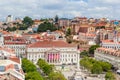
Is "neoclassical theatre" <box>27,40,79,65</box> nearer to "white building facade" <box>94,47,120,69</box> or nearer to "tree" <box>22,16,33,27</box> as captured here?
"white building facade" <box>94,47,120,69</box>

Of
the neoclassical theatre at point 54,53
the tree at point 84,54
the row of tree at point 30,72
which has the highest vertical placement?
the row of tree at point 30,72

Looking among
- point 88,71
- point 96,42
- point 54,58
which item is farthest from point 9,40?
point 88,71

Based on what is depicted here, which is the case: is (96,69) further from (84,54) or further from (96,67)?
(84,54)

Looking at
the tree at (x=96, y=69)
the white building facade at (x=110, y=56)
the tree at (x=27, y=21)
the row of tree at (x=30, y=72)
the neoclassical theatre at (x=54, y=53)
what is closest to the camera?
the row of tree at (x=30, y=72)

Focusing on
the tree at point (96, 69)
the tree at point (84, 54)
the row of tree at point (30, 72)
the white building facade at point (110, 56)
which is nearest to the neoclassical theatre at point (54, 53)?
the white building facade at point (110, 56)

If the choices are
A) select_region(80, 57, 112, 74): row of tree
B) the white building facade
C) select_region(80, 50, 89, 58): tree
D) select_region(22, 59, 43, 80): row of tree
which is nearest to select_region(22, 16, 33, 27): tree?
select_region(80, 50, 89, 58): tree

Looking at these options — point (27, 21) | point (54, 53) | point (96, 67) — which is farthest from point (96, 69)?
point (27, 21)

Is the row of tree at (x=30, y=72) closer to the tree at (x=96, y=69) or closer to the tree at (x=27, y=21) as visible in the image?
the tree at (x=96, y=69)

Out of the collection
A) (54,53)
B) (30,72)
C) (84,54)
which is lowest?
(84,54)
